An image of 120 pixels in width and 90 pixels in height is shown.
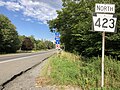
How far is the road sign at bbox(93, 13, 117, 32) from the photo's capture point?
8.97m

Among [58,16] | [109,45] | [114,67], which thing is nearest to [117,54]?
[109,45]

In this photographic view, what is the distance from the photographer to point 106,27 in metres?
8.99

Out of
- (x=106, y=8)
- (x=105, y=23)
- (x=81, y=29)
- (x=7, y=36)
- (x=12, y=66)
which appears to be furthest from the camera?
(x=7, y=36)

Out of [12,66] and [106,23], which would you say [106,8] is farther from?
[12,66]

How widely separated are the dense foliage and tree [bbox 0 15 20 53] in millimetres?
34072

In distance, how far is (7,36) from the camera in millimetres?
81688

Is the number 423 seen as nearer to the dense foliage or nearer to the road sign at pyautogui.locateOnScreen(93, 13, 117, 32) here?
the road sign at pyautogui.locateOnScreen(93, 13, 117, 32)

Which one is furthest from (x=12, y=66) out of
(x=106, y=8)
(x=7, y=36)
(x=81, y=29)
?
(x=7, y=36)

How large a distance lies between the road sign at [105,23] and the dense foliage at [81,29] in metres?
4.44

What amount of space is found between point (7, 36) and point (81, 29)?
2381 inches

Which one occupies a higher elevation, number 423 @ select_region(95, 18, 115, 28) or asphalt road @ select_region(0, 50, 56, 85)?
number 423 @ select_region(95, 18, 115, 28)

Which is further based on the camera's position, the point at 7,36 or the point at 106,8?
the point at 7,36

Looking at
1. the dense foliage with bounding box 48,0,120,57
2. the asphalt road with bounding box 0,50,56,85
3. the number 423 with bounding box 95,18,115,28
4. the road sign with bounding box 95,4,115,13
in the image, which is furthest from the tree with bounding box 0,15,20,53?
the number 423 with bounding box 95,18,115,28

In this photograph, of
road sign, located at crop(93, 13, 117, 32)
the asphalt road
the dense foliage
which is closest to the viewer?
road sign, located at crop(93, 13, 117, 32)
